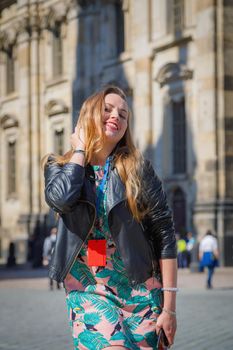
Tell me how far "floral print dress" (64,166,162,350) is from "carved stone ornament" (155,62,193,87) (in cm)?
2414

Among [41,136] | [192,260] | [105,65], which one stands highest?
[105,65]

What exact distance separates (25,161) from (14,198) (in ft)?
7.58

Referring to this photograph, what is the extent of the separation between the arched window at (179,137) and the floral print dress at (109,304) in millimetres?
24383

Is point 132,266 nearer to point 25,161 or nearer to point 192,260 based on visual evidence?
point 192,260

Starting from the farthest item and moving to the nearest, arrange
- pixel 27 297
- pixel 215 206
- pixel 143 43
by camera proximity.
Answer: pixel 143 43, pixel 215 206, pixel 27 297

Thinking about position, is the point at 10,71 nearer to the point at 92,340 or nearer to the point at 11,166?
the point at 11,166

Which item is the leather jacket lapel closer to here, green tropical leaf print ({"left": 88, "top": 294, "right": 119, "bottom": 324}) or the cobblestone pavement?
green tropical leaf print ({"left": 88, "top": 294, "right": 119, "bottom": 324})

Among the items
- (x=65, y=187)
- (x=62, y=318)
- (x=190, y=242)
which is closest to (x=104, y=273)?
(x=65, y=187)

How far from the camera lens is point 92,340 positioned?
3.15 meters

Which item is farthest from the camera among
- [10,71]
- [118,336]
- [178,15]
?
[10,71]

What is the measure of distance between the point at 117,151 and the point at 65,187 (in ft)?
1.13

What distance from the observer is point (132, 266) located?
315 centimetres

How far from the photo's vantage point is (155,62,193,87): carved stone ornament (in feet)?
88.8

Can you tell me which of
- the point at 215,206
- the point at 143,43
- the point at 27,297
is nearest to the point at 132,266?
the point at 27,297
